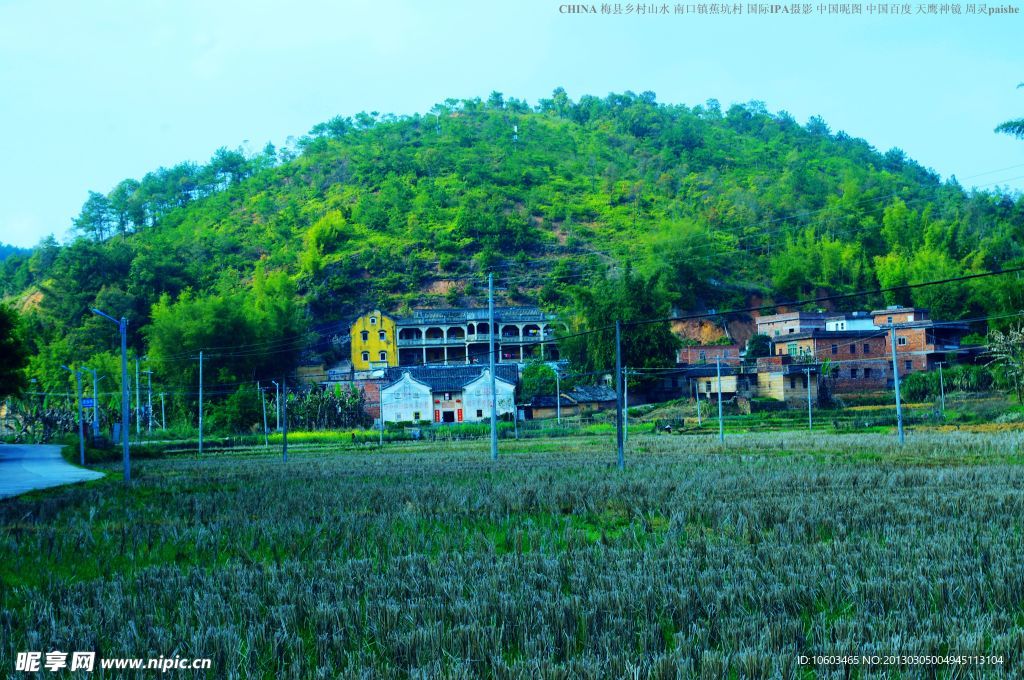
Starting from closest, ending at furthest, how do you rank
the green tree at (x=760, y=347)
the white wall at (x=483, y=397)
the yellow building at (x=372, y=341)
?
1. the white wall at (x=483, y=397)
2. the green tree at (x=760, y=347)
3. the yellow building at (x=372, y=341)

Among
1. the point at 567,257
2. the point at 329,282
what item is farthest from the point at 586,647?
the point at 567,257

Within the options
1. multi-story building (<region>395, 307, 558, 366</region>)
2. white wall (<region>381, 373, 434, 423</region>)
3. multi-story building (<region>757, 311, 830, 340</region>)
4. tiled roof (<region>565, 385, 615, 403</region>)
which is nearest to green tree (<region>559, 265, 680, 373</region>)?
tiled roof (<region>565, 385, 615, 403</region>)

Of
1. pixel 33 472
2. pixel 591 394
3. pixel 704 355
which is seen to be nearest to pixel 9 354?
pixel 33 472

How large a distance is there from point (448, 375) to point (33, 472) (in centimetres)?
3209

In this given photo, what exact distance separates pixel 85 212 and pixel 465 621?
140 m

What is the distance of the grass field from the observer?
20.3ft

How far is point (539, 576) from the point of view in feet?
27.7

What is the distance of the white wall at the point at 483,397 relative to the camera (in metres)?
A: 56.4

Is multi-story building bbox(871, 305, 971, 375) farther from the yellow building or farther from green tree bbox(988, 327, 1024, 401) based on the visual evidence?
the yellow building

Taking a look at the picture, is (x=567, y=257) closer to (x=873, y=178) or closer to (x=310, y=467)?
(x=873, y=178)

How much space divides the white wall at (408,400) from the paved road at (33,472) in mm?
20837

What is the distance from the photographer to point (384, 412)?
191ft

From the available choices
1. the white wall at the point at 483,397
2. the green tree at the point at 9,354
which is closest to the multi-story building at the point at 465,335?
the white wall at the point at 483,397

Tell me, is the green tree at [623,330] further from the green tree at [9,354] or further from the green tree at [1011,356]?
the green tree at [9,354]
